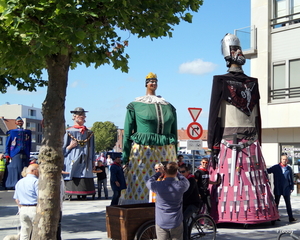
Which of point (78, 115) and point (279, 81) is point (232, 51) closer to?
point (78, 115)

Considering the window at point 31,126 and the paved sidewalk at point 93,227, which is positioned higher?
the window at point 31,126

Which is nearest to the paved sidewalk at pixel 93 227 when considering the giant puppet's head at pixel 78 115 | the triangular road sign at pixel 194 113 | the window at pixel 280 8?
the giant puppet's head at pixel 78 115

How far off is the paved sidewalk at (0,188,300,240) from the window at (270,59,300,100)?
10.4 metres

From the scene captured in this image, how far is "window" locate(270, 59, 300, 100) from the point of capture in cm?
2303

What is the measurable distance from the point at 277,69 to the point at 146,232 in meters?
17.6

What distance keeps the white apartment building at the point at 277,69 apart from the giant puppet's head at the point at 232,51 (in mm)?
12717

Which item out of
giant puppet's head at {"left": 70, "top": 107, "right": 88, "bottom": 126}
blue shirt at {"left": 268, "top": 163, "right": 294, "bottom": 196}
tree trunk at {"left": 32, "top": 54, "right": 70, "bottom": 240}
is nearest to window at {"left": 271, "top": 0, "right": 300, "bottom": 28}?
giant puppet's head at {"left": 70, "top": 107, "right": 88, "bottom": 126}

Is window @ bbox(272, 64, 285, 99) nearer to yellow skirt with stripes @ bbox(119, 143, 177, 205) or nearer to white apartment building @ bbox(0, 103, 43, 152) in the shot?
yellow skirt with stripes @ bbox(119, 143, 177, 205)

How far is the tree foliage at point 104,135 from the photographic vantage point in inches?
4530

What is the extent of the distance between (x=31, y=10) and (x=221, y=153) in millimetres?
5676

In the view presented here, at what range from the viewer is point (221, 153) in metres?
10.3

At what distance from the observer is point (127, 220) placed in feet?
24.6

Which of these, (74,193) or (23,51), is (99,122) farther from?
(23,51)

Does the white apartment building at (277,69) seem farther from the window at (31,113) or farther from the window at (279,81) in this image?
the window at (31,113)
